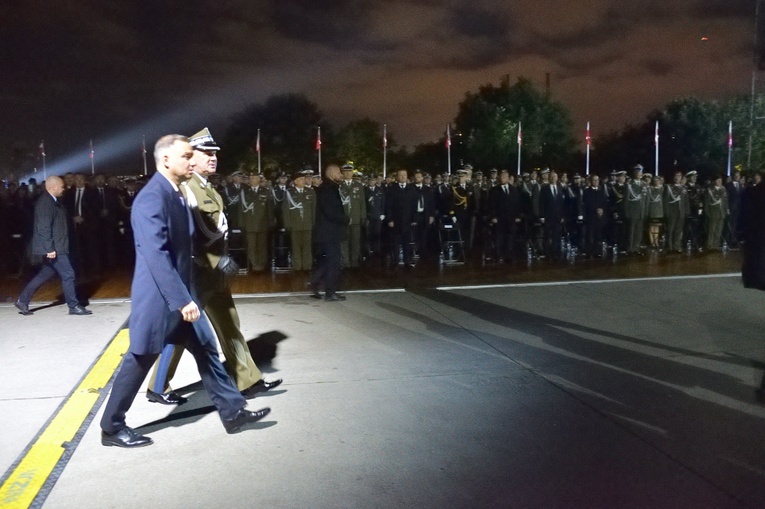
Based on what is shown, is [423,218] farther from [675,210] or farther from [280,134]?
[280,134]

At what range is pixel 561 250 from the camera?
16.3 m

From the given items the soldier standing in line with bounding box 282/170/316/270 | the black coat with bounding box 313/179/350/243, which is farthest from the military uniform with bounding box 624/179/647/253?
the black coat with bounding box 313/179/350/243

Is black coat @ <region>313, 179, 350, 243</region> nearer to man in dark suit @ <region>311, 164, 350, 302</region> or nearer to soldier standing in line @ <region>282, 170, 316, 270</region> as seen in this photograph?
man in dark suit @ <region>311, 164, 350, 302</region>

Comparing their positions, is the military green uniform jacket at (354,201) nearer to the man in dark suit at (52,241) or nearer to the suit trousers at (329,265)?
the suit trousers at (329,265)

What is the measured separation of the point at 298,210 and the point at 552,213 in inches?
220

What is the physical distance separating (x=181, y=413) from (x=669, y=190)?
48.7 ft

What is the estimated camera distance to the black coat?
32.3 feet

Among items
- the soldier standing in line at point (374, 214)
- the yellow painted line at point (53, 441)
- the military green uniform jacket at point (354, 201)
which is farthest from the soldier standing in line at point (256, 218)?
the yellow painted line at point (53, 441)

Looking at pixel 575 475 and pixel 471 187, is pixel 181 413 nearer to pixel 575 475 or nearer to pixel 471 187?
pixel 575 475

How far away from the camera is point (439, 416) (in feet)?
17.1

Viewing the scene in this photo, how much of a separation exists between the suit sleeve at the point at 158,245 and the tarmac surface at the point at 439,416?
104cm

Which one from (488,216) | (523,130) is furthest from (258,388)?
(523,130)

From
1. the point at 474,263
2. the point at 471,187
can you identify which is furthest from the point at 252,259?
the point at 471,187

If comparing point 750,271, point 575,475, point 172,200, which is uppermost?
point 172,200
